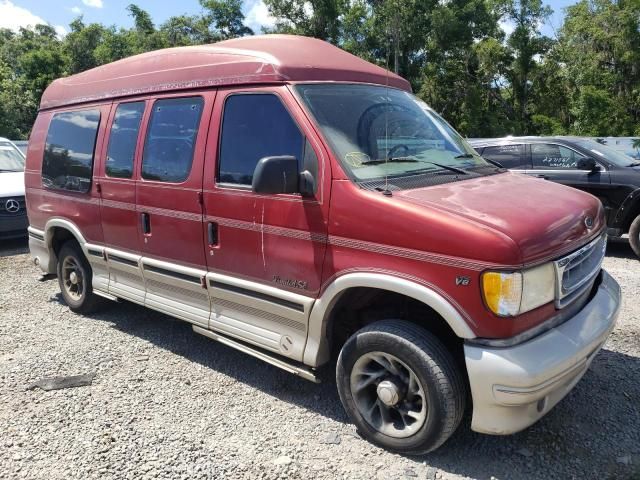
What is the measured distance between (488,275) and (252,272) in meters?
1.65

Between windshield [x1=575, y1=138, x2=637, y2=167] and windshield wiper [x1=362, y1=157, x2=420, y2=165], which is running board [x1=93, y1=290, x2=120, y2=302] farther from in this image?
windshield [x1=575, y1=138, x2=637, y2=167]

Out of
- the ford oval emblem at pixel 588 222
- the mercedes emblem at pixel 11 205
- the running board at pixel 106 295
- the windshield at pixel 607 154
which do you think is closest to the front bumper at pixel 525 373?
the ford oval emblem at pixel 588 222

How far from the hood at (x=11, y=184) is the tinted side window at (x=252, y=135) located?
262 inches

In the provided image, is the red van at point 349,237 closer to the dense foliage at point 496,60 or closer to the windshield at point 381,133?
the windshield at point 381,133

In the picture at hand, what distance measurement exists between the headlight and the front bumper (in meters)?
0.20

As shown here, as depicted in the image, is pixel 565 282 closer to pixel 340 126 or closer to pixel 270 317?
pixel 340 126

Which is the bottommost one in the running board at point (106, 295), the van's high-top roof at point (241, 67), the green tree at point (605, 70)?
the running board at point (106, 295)

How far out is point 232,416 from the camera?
365 cm

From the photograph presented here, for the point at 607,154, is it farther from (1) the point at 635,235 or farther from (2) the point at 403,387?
(2) the point at 403,387

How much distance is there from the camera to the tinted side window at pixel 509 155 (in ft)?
28.5

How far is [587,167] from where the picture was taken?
7.84m

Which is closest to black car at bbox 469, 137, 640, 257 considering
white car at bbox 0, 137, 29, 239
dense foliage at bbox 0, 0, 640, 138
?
white car at bbox 0, 137, 29, 239

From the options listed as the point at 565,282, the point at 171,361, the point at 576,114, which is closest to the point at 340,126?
the point at 565,282

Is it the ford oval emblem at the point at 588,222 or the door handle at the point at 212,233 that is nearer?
the ford oval emblem at the point at 588,222
